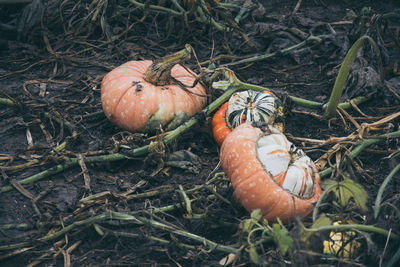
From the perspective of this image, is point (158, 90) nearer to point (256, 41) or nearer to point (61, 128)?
point (61, 128)

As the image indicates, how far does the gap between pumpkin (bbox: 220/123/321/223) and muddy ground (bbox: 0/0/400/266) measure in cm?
13

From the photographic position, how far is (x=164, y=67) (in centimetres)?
337

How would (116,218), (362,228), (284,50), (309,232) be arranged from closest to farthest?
(309,232) → (362,228) → (116,218) → (284,50)

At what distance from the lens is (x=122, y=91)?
3.38m

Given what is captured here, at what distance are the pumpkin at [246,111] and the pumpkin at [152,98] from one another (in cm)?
27

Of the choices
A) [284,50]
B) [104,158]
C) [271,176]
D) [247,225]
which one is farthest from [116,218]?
[284,50]

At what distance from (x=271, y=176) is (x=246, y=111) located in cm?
79

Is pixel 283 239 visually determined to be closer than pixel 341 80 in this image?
Yes

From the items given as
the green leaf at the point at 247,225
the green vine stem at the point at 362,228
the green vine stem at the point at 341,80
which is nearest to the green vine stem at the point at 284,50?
the green vine stem at the point at 341,80

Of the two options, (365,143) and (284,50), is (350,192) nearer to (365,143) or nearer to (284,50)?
(365,143)

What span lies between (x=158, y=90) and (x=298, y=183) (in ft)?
4.57

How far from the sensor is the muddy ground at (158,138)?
2.47 m

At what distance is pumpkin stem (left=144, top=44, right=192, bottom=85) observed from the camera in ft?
10.9

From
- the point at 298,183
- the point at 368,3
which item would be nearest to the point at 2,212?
the point at 298,183
